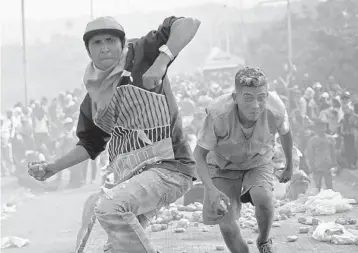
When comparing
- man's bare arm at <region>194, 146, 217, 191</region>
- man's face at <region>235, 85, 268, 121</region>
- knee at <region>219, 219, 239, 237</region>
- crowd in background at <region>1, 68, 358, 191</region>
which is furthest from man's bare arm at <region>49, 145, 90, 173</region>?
crowd in background at <region>1, 68, 358, 191</region>

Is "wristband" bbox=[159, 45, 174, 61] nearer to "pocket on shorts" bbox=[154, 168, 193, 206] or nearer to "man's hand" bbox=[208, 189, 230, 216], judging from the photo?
"pocket on shorts" bbox=[154, 168, 193, 206]

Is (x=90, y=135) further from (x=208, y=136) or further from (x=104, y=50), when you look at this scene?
(x=208, y=136)

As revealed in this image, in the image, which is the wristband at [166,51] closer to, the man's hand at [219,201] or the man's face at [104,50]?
the man's face at [104,50]

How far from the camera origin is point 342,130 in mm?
15258

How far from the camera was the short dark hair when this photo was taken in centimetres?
474

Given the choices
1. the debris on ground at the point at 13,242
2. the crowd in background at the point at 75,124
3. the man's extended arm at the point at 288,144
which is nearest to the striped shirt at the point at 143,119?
the man's extended arm at the point at 288,144

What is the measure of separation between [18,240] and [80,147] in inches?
313

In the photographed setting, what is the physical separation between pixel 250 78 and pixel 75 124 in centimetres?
1513

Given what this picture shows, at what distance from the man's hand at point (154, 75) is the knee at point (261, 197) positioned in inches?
62.3

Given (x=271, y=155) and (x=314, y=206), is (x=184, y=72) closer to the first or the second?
(x=314, y=206)

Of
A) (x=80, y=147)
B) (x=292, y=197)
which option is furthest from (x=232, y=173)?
(x=292, y=197)

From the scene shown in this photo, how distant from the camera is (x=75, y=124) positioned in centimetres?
1955

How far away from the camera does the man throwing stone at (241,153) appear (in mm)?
4785

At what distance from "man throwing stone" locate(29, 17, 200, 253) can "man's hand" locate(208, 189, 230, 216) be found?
0.78 meters
